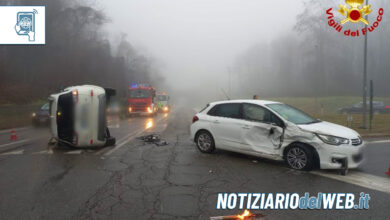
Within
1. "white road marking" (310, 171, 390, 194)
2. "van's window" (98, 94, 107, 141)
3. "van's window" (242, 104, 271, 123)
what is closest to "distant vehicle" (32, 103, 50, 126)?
"van's window" (98, 94, 107, 141)

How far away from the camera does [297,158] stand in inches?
234

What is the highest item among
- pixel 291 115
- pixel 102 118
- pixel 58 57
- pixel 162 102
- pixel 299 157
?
pixel 58 57

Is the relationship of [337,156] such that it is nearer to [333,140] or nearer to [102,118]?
[333,140]

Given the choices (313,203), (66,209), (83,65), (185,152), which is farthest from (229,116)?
(83,65)

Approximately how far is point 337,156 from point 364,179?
647 millimetres

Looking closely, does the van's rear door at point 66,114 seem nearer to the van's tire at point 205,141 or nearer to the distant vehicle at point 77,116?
the distant vehicle at point 77,116

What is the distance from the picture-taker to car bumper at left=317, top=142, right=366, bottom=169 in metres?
5.47

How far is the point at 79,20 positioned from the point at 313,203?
1777 inches

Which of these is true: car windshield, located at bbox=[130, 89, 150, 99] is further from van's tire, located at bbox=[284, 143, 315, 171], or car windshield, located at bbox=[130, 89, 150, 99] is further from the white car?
van's tire, located at bbox=[284, 143, 315, 171]

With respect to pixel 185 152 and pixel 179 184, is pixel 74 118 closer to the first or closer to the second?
pixel 185 152

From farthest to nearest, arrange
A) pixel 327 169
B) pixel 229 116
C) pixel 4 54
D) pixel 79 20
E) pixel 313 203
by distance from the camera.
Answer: pixel 79 20, pixel 4 54, pixel 229 116, pixel 327 169, pixel 313 203

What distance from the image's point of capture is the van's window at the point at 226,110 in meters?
7.22

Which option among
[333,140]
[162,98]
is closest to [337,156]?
[333,140]

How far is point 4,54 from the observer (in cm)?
3153
